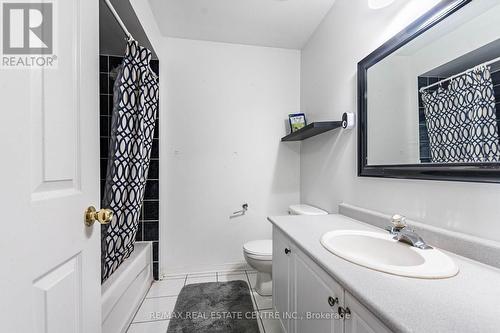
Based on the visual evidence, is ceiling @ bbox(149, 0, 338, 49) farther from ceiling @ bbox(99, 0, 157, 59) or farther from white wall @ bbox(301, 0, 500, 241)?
ceiling @ bbox(99, 0, 157, 59)

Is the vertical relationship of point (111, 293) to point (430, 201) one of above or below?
below

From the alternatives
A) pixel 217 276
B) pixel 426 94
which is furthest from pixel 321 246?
pixel 217 276

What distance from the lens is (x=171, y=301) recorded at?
1.78m

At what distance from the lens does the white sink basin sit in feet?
2.31

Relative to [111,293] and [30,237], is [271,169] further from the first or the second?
[30,237]

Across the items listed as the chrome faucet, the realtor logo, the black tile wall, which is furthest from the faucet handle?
the black tile wall

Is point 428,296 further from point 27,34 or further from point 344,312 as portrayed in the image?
point 27,34

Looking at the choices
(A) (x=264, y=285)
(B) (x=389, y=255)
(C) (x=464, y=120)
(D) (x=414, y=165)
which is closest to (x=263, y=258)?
(A) (x=264, y=285)

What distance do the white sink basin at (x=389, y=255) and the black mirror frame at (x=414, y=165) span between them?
1.03 ft

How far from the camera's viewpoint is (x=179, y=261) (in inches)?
86.8

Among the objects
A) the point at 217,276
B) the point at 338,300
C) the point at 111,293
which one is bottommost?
the point at 217,276

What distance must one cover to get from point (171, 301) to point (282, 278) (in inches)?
41.6

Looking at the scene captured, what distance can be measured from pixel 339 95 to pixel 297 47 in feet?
3.36

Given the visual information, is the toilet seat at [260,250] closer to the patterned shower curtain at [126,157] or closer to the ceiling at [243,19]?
the patterned shower curtain at [126,157]
